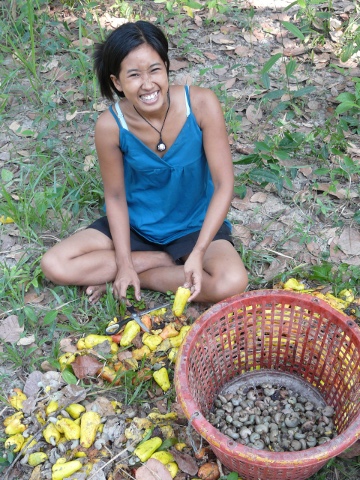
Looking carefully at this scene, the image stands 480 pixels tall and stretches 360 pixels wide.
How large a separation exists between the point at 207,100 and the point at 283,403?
121 cm

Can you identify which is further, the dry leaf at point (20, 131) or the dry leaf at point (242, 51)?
the dry leaf at point (242, 51)

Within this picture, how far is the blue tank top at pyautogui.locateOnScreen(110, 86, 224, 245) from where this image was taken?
235 cm

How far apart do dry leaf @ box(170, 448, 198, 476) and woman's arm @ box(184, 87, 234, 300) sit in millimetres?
638

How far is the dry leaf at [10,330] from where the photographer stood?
96.4 inches

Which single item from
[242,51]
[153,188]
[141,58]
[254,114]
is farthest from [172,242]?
[242,51]

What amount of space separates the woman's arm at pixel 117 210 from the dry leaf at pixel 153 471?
0.75 m

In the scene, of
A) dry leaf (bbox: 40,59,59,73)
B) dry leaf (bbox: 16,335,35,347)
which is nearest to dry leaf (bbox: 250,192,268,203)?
dry leaf (bbox: 16,335,35,347)

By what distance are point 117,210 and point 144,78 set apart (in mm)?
618

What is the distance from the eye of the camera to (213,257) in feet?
8.07

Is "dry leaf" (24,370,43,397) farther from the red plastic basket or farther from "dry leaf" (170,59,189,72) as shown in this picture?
"dry leaf" (170,59,189,72)

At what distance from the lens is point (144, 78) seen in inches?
84.4

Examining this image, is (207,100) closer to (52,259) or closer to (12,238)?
(52,259)

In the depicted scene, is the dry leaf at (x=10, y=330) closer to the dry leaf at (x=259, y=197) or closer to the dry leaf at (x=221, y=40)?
the dry leaf at (x=259, y=197)

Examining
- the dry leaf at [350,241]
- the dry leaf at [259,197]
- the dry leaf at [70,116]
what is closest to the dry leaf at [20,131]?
the dry leaf at [70,116]
